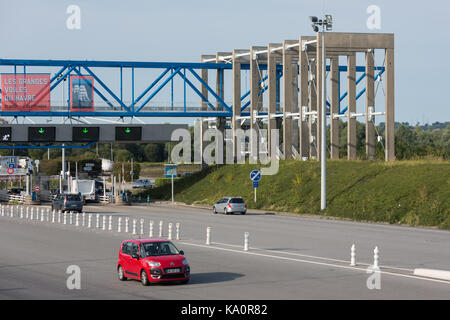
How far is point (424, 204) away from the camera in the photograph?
44.8 meters

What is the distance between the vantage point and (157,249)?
69.9 ft

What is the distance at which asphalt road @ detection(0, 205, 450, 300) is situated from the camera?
19.3 m

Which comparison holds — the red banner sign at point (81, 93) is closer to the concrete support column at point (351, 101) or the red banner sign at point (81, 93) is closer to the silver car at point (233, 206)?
the silver car at point (233, 206)

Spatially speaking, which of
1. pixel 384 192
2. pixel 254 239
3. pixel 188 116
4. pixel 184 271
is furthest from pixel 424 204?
pixel 188 116

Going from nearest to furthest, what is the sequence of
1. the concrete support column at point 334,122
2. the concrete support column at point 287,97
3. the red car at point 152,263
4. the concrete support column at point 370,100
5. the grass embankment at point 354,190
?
the red car at point 152,263 < the grass embankment at point 354,190 < the concrete support column at point 370,100 < the concrete support column at point 334,122 < the concrete support column at point 287,97

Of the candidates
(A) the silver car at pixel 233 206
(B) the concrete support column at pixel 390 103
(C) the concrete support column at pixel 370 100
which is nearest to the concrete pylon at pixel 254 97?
(C) the concrete support column at pixel 370 100

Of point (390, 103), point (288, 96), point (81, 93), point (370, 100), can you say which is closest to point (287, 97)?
point (288, 96)

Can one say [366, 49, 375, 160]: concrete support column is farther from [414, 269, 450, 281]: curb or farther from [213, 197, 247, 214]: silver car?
[414, 269, 450, 281]: curb

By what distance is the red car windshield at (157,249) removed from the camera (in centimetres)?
2108

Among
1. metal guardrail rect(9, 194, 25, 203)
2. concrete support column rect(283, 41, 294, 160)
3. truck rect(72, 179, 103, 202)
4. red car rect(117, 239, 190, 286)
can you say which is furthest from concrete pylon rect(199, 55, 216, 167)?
red car rect(117, 239, 190, 286)

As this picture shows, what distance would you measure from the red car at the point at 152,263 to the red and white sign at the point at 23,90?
51.4 meters

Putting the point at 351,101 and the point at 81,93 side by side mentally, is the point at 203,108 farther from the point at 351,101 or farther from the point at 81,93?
the point at 351,101

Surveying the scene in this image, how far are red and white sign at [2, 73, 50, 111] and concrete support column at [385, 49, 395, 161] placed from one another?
3025 cm

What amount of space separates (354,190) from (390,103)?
13.1 m
